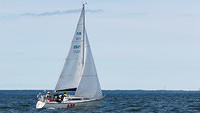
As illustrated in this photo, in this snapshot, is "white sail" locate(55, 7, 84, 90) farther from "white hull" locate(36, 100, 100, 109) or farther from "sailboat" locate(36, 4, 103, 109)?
"white hull" locate(36, 100, 100, 109)

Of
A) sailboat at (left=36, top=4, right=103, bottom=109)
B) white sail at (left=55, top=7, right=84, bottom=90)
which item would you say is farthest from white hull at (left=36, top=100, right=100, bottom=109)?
white sail at (left=55, top=7, right=84, bottom=90)

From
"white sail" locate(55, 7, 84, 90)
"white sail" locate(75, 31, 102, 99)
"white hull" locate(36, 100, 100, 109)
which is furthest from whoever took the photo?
"white sail" locate(55, 7, 84, 90)

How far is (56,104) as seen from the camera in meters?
63.0

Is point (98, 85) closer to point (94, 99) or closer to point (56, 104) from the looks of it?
point (94, 99)

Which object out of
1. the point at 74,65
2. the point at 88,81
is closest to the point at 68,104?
the point at 88,81

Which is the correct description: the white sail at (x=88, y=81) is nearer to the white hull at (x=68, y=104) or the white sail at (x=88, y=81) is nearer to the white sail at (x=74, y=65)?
the white sail at (x=74, y=65)

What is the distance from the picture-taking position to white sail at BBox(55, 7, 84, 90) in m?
64.6

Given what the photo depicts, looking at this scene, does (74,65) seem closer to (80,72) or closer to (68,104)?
(80,72)

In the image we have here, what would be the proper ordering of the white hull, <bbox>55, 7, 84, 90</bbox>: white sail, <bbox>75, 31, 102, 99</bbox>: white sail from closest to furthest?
the white hull
<bbox>75, 31, 102, 99</bbox>: white sail
<bbox>55, 7, 84, 90</bbox>: white sail

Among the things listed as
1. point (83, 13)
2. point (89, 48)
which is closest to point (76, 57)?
point (89, 48)

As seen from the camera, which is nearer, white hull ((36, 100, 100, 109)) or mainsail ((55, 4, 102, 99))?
white hull ((36, 100, 100, 109))

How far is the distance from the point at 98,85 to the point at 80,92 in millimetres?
2784

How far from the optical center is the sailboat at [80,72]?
210 ft

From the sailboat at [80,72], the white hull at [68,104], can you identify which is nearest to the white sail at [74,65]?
the sailboat at [80,72]
